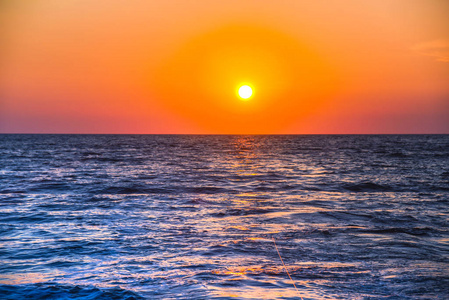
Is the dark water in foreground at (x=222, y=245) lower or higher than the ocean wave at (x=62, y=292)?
higher

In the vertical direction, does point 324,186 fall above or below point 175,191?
above

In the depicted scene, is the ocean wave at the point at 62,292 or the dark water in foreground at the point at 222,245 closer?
the ocean wave at the point at 62,292

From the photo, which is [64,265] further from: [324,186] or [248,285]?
[324,186]

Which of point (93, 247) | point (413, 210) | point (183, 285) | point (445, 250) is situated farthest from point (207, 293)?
point (413, 210)

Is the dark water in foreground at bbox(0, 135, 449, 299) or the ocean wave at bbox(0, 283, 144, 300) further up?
the dark water in foreground at bbox(0, 135, 449, 299)

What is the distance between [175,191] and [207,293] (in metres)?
14.0

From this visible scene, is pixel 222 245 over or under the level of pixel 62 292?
over

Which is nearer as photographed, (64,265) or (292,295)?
(292,295)

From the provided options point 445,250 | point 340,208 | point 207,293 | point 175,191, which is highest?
point 175,191

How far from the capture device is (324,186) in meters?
22.3

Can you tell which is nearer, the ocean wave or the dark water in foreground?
the ocean wave

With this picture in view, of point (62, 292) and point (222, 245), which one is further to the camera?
point (222, 245)

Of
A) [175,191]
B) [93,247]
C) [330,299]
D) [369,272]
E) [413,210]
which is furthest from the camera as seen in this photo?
[175,191]

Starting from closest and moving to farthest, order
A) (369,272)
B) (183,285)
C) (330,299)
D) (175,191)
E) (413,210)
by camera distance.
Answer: (330,299)
(183,285)
(369,272)
(413,210)
(175,191)
